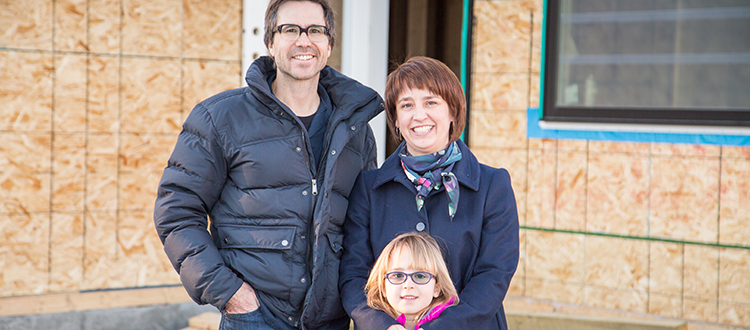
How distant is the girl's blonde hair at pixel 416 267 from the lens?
199 cm

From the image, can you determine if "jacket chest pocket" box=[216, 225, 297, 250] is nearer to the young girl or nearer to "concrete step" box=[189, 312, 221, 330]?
the young girl

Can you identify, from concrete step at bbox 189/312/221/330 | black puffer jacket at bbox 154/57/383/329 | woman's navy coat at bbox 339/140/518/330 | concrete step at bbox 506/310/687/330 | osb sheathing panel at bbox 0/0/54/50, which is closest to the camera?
woman's navy coat at bbox 339/140/518/330

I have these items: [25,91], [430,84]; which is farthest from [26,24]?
[430,84]

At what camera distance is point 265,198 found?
6.97 feet

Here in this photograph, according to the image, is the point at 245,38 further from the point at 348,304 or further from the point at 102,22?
the point at 348,304

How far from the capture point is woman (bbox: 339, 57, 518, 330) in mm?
1995

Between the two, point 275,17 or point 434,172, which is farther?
point 275,17

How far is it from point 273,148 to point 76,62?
9.18ft

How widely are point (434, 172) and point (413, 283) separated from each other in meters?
0.37

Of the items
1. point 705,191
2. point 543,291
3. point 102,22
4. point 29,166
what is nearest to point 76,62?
point 102,22

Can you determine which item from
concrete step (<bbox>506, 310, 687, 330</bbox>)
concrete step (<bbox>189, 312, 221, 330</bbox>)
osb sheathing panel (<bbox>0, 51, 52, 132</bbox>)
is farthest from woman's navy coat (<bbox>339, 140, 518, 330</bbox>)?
osb sheathing panel (<bbox>0, 51, 52, 132</bbox>)

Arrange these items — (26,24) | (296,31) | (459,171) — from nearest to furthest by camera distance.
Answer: (459,171) < (296,31) < (26,24)

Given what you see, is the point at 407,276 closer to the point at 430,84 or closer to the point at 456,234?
the point at 456,234

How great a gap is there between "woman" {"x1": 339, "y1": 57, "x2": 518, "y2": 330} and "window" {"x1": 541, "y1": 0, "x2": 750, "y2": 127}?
8.80 feet
